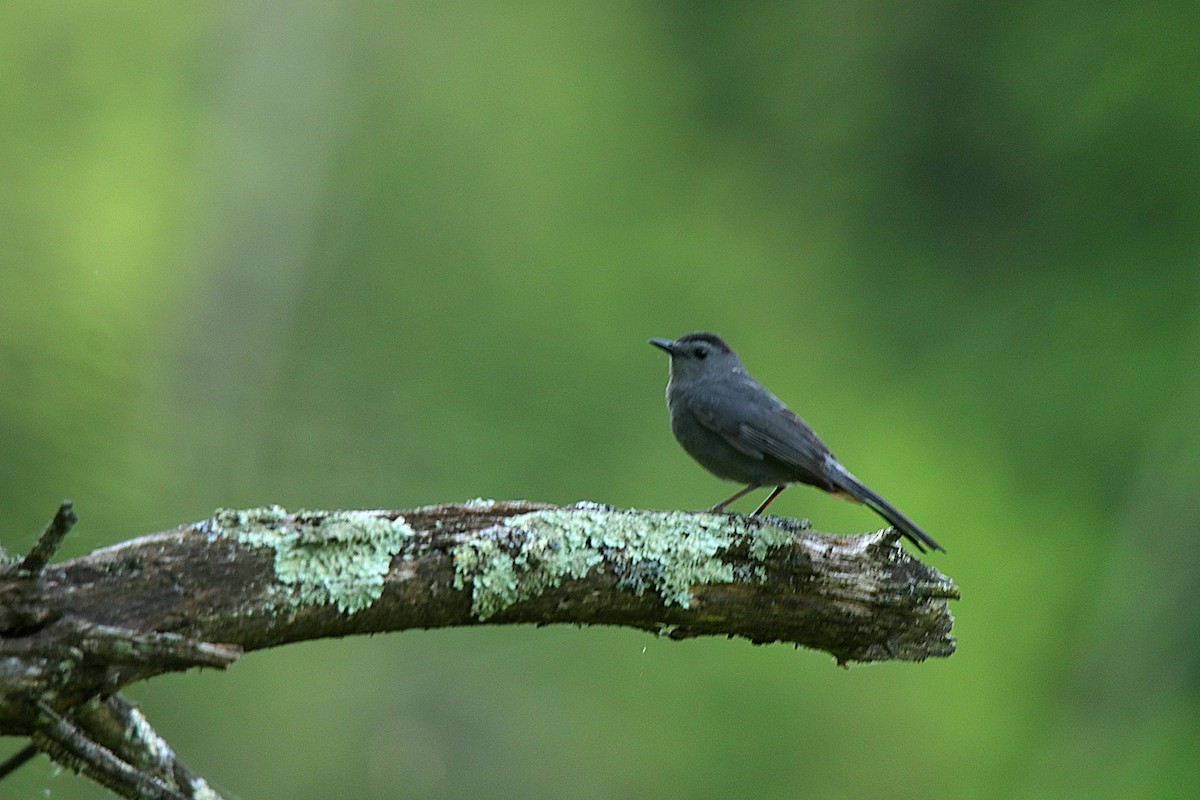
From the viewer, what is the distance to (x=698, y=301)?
684 cm

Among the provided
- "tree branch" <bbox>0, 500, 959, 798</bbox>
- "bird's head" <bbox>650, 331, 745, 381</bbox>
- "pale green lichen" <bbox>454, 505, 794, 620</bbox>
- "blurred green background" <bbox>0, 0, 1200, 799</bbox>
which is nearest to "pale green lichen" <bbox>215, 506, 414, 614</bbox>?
"tree branch" <bbox>0, 500, 959, 798</bbox>

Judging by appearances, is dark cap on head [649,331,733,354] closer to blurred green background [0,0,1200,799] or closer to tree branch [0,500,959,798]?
blurred green background [0,0,1200,799]

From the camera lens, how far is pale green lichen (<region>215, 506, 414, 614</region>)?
232 centimetres

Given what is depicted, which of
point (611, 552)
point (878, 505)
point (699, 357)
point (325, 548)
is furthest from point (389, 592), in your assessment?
point (699, 357)

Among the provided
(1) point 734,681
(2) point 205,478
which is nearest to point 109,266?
(2) point 205,478

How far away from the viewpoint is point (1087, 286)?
6.40 metres

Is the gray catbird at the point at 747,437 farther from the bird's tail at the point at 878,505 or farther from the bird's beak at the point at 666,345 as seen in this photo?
the bird's beak at the point at 666,345

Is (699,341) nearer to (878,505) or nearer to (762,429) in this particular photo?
(762,429)

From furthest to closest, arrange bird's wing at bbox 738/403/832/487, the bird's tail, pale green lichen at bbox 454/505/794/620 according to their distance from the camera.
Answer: bird's wing at bbox 738/403/832/487 < the bird's tail < pale green lichen at bbox 454/505/794/620

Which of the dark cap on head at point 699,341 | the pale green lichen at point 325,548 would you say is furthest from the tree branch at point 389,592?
the dark cap on head at point 699,341

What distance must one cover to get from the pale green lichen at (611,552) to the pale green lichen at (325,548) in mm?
195

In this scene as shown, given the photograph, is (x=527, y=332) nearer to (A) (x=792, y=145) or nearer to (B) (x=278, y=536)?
(A) (x=792, y=145)

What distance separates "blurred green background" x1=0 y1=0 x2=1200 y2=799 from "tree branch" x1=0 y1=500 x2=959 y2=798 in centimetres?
127

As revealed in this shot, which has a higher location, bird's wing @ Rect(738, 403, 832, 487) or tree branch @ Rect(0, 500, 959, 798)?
bird's wing @ Rect(738, 403, 832, 487)
